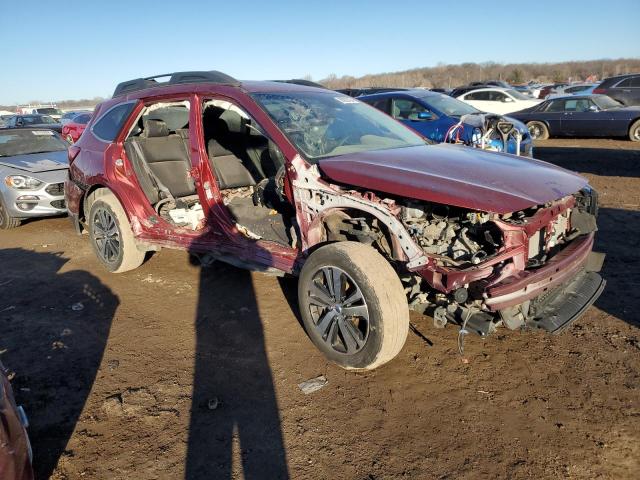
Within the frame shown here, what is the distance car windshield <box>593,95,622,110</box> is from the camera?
1444 cm

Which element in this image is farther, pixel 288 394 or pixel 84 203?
pixel 84 203

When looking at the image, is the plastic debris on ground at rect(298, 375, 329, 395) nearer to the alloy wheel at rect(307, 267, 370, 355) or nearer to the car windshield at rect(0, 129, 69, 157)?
the alloy wheel at rect(307, 267, 370, 355)

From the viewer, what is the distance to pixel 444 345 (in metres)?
3.62

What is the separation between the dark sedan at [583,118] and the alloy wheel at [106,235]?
14.1 meters

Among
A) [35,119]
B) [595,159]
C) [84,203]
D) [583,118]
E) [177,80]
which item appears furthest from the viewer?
[35,119]

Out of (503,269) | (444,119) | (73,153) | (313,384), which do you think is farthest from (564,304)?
(444,119)

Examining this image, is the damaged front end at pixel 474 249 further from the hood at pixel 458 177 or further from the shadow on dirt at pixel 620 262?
the shadow on dirt at pixel 620 262

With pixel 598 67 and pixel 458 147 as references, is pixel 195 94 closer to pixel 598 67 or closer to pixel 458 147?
pixel 458 147

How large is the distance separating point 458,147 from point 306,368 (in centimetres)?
225

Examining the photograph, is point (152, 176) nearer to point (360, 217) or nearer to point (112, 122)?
point (112, 122)

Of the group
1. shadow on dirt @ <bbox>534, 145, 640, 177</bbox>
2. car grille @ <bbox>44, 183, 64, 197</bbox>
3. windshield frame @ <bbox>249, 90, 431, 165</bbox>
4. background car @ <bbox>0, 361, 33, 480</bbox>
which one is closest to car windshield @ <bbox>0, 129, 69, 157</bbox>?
car grille @ <bbox>44, 183, 64, 197</bbox>

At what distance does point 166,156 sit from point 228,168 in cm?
66

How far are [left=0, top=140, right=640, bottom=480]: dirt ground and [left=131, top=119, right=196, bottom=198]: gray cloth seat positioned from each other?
1.18 metres

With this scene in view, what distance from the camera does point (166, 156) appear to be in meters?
5.20
